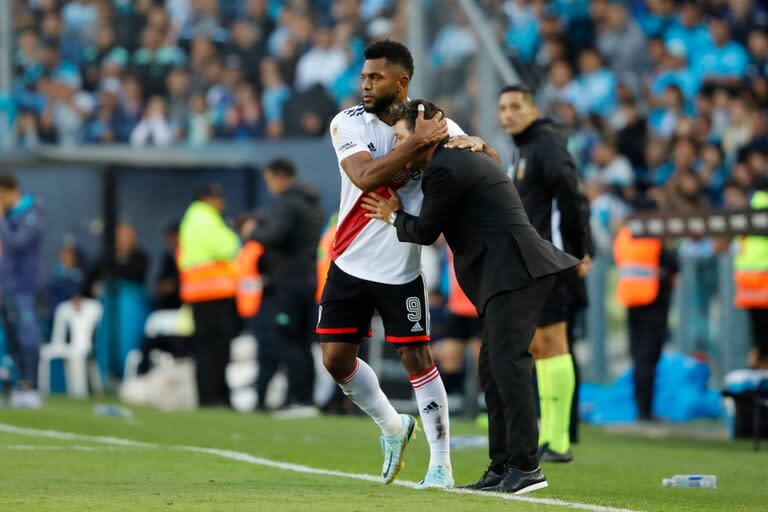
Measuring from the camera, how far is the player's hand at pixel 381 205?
772 centimetres

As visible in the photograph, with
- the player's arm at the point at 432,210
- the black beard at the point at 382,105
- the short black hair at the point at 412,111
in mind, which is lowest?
the player's arm at the point at 432,210

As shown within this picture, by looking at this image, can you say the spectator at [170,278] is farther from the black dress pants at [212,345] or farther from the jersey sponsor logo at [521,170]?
the jersey sponsor logo at [521,170]

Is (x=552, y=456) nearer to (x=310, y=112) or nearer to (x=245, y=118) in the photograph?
(x=310, y=112)

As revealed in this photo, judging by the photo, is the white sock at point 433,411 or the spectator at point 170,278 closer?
the white sock at point 433,411

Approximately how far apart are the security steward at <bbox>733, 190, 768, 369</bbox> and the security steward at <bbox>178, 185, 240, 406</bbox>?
5.49 m

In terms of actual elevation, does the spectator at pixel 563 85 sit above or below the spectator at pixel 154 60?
below

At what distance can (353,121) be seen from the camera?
25.7 feet

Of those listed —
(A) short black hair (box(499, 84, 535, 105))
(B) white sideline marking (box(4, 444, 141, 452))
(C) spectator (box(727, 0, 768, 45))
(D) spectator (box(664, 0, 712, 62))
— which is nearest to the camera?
(B) white sideline marking (box(4, 444, 141, 452))

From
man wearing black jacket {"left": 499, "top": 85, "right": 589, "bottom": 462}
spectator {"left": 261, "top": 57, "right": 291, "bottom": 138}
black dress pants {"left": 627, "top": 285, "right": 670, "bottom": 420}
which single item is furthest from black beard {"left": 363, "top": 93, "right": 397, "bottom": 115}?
spectator {"left": 261, "top": 57, "right": 291, "bottom": 138}

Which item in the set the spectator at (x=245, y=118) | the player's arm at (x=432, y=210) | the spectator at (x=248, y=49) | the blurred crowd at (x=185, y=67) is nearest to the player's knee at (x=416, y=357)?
the player's arm at (x=432, y=210)

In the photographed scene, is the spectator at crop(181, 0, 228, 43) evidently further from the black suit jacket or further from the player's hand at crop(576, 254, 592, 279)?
the black suit jacket

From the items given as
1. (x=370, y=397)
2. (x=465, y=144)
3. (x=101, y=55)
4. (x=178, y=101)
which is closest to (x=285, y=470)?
(x=370, y=397)

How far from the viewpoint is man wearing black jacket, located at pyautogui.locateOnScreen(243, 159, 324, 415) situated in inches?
627

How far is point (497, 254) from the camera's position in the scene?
757 cm
